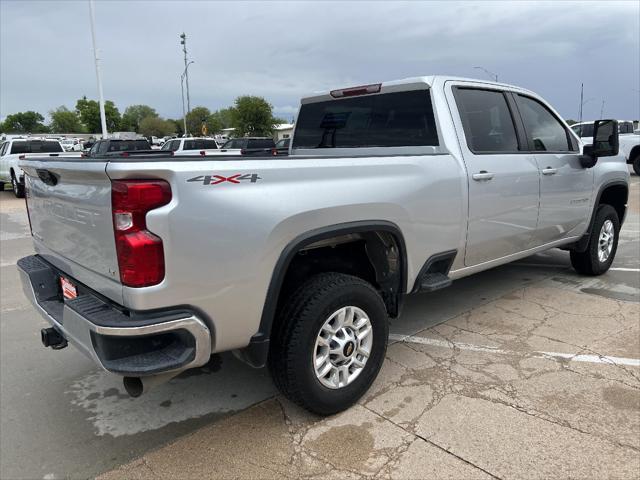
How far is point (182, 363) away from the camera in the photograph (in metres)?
2.36

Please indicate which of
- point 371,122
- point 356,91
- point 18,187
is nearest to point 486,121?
point 371,122

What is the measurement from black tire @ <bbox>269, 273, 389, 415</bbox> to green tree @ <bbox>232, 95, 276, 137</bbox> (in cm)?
6407

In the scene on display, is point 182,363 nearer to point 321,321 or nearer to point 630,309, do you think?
point 321,321

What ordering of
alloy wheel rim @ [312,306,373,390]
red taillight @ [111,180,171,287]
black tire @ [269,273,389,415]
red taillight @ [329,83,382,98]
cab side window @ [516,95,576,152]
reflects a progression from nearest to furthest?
red taillight @ [111,180,171,287]
black tire @ [269,273,389,415]
alloy wheel rim @ [312,306,373,390]
red taillight @ [329,83,382,98]
cab side window @ [516,95,576,152]

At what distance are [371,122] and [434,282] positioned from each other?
4.69 ft

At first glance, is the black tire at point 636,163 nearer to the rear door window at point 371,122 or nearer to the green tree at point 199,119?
the rear door window at point 371,122

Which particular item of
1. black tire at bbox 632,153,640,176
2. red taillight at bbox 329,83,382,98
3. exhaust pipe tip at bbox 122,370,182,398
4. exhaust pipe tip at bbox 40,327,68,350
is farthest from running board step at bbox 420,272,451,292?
black tire at bbox 632,153,640,176

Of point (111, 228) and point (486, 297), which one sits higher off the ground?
point (111, 228)

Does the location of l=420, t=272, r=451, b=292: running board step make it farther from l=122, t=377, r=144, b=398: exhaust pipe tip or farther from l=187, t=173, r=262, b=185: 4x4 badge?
l=122, t=377, r=144, b=398: exhaust pipe tip

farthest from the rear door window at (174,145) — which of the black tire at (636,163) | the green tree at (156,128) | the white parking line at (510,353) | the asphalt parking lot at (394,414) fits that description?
the green tree at (156,128)

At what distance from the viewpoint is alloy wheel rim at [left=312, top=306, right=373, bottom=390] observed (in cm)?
295

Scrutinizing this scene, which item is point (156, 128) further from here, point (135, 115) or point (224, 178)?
point (224, 178)

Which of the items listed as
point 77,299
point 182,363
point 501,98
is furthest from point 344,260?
point 501,98

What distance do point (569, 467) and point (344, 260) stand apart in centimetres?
168
